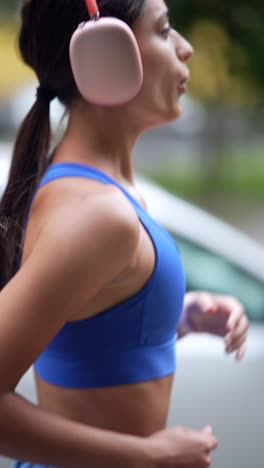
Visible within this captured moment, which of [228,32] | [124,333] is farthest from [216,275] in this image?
[228,32]

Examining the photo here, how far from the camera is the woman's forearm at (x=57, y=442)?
1194 millimetres

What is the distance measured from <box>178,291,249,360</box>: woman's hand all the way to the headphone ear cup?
441mm

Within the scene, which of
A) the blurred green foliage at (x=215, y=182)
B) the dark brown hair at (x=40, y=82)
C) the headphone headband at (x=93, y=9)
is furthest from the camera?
the blurred green foliage at (x=215, y=182)

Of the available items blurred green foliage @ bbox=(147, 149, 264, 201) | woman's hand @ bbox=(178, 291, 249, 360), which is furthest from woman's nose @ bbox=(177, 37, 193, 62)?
blurred green foliage @ bbox=(147, 149, 264, 201)

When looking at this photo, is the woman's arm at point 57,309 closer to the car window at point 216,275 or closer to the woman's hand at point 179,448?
the woman's hand at point 179,448

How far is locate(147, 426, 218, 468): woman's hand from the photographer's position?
4.13ft

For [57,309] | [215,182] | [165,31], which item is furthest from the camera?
[215,182]

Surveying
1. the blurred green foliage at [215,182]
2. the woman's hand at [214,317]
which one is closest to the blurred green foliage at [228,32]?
the woman's hand at [214,317]

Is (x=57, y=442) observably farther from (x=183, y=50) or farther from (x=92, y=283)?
(x=183, y=50)

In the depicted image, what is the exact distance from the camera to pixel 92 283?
1.22 metres

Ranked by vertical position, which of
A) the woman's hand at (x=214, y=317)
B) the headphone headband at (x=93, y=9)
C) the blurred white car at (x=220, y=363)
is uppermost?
the headphone headband at (x=93, y=9)

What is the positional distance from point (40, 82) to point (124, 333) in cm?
47

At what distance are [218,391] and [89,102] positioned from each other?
1306 millimetres

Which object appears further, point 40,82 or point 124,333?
point 40,82
